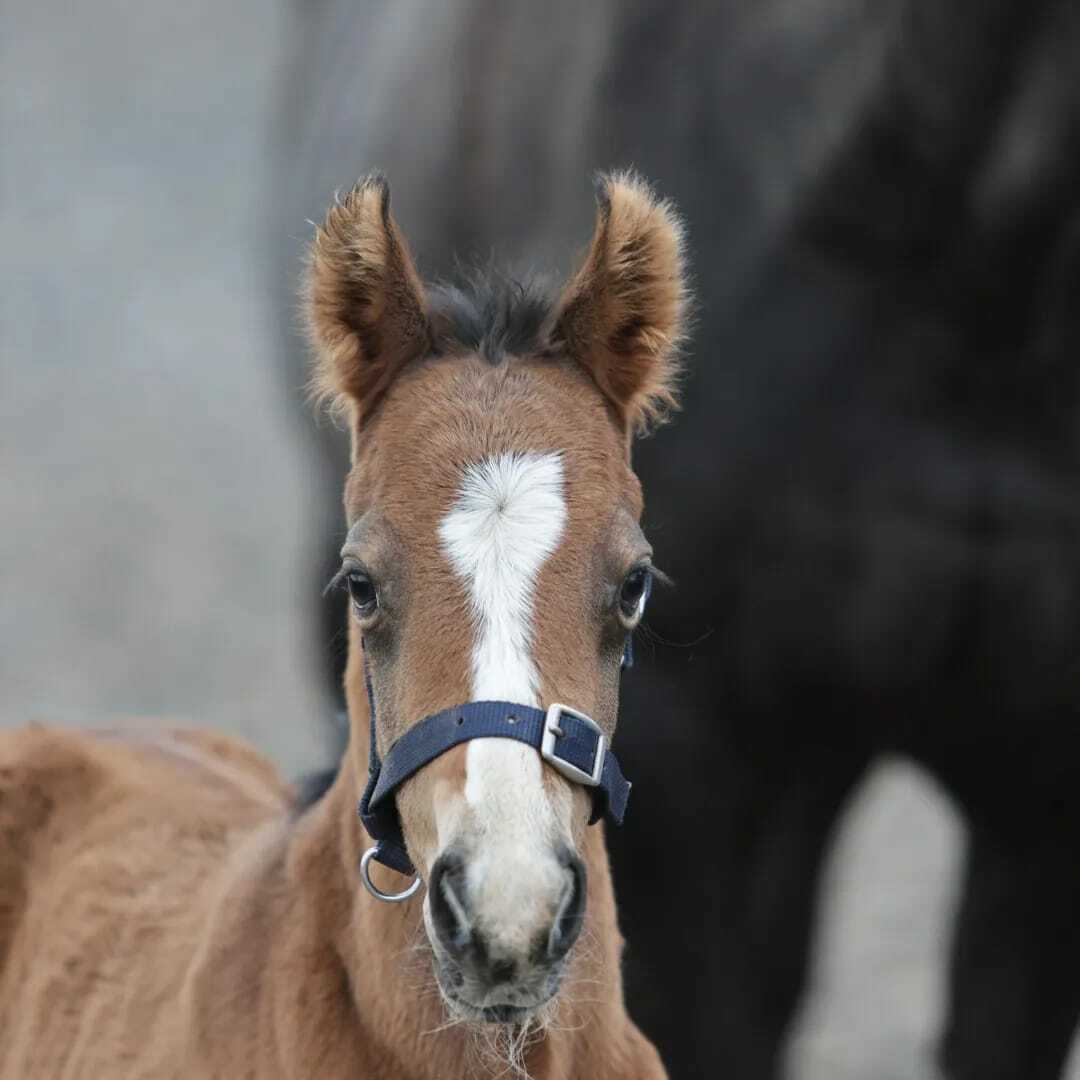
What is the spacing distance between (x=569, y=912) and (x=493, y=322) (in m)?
0.72

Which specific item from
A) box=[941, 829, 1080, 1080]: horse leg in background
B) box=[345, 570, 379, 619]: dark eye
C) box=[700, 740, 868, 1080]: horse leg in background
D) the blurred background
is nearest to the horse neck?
box=[345, 570, 379, 619]: dark eye

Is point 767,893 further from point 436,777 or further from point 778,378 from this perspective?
point 436,777

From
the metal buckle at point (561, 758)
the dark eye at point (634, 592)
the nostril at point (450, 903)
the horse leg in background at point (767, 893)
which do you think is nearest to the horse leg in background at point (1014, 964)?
the horse leg in background at point (767, 893)

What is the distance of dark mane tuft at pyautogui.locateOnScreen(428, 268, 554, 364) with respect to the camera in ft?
7.10

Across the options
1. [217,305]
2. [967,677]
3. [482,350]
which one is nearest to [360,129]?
[967,677]

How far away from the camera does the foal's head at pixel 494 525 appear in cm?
176

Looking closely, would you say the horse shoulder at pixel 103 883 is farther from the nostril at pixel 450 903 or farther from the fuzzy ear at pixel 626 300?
the fuzzy ear at pixel 626 300

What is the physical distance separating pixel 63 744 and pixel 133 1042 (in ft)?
2.14

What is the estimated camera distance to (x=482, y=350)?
7.05 ft

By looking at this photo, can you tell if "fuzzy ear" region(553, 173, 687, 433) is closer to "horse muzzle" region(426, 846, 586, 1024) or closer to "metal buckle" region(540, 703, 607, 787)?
"metal buckle" region(540, 703, 607, 787)

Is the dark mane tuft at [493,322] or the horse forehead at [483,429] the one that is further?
the dark mane tuft at [493,322]

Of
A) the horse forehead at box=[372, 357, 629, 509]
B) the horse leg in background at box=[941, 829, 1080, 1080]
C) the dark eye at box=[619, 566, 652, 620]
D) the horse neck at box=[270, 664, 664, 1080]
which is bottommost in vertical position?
the horse leg in background at box=[941, 829, 1080, 1080]

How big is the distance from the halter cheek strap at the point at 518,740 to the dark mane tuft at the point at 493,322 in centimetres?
46

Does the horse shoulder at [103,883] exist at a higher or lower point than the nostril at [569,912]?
lower
